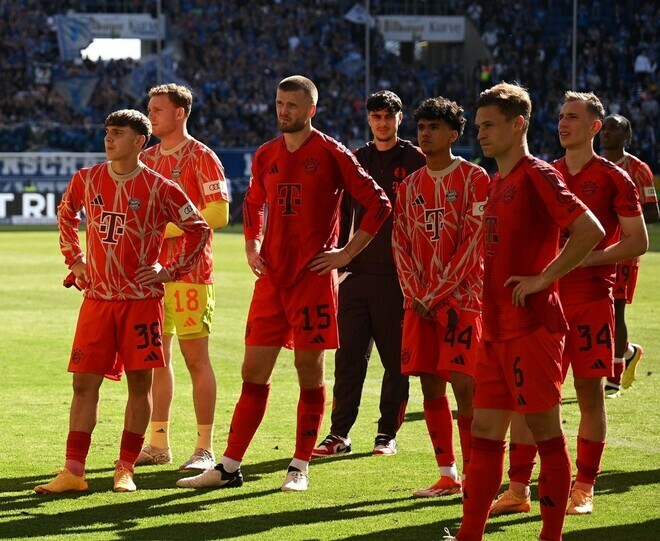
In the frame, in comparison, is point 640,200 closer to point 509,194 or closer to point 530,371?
point 509,194

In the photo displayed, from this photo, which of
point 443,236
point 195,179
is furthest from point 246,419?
point 195,179

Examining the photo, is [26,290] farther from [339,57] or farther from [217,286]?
[339,57]

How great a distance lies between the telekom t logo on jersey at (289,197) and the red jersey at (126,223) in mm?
475

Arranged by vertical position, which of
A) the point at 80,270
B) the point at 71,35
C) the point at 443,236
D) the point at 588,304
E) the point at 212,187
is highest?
the point at 71,35

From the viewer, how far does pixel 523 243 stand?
5402 millimetres

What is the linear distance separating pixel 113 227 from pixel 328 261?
1.18 meters

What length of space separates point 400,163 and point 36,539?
3.62m

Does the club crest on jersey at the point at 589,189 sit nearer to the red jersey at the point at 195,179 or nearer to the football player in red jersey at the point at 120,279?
the football player in red jersey at the point at 120,279

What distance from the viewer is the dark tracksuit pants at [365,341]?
8.35 metres

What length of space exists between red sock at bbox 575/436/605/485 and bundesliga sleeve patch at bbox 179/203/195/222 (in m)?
2.41

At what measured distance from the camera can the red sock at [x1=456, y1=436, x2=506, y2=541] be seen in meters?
5.46

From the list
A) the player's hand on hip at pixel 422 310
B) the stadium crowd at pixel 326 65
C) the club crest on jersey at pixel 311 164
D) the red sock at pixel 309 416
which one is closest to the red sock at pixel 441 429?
the player's hand on hip at pixel 422 310

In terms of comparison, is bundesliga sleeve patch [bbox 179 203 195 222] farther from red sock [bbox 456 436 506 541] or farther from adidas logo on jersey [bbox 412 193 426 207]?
red sock [bbox 456 436 506 541]

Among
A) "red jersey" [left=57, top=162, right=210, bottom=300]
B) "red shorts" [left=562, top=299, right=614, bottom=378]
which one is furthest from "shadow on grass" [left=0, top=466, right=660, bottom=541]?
"red jersey" [left=57, top=162, right=210, bottom=300]
